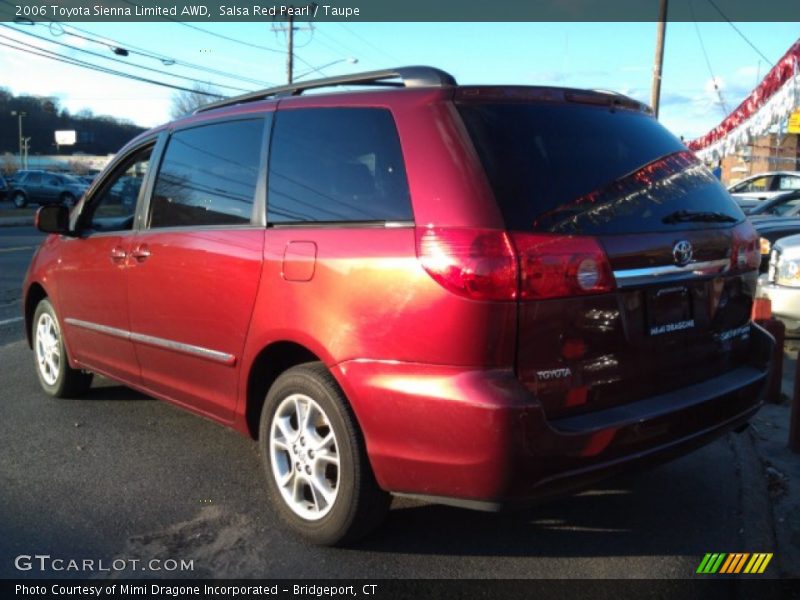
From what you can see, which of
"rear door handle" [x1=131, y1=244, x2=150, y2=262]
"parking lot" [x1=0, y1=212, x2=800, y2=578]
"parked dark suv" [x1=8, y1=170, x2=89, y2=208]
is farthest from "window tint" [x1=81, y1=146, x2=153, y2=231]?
"parked dark suv" [x1=8, y1=170, x2=89, y2=208]

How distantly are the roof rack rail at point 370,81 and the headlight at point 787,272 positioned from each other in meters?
4.58

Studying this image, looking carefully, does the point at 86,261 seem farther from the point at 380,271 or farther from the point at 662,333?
the point at 662,333

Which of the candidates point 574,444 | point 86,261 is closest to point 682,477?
point 574,444

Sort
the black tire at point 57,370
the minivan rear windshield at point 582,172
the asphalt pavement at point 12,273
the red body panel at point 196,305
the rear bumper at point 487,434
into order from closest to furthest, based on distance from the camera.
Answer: the rear bumper at point 487,434
the minivan rear windshield at point 582,172
the red body panel at point 196,305
the black tire at point 57,370
the asphalt pavement at point 12,273

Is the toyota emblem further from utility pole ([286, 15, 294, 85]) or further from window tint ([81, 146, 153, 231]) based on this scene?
utility pole ([286, 15, 294, 85])

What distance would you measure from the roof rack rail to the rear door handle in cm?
86

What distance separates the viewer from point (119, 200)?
516 cm

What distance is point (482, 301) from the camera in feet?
8.49

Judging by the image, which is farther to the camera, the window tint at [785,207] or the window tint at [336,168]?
the window tint at [785,207]

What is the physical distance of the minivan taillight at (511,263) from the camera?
2.60 meters

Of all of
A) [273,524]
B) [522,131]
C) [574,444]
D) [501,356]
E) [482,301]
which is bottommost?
[273,524]

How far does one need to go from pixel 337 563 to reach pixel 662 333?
1.63 meters

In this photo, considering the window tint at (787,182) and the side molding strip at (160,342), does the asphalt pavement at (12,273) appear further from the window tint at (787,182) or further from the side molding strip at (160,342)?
the window tint at (787,182)

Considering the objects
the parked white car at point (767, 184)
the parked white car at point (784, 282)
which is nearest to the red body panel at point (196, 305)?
the parked white car at point (784, 282)
